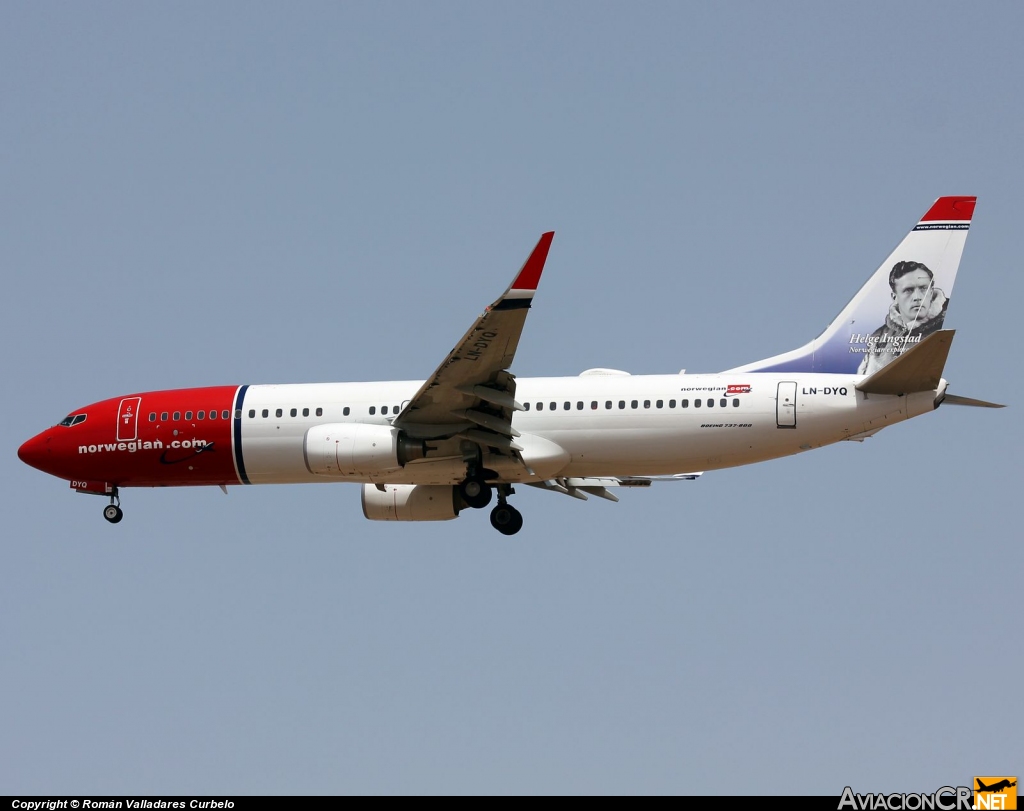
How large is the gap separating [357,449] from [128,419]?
7.15m

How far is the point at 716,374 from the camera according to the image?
38188 millimetres

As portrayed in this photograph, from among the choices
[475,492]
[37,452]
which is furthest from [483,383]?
[37,452]

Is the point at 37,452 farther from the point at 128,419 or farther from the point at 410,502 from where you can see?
the point at 410,502

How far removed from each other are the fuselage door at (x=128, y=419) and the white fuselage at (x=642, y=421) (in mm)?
3083

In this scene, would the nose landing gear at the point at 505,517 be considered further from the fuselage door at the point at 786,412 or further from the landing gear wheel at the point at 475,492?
the fuselage door at the point at 786,412

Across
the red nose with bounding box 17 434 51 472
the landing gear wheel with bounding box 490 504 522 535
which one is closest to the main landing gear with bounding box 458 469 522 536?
the landing gear wheel with bounding box 490 504 522 535

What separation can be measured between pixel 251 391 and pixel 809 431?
13.5m

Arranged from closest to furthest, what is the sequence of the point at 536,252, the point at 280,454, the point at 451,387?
1. the point at 536,252
2. the point at 451,387
3. the point at 280,454

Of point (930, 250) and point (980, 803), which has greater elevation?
point (930, 250)

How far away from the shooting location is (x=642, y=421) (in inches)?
1476

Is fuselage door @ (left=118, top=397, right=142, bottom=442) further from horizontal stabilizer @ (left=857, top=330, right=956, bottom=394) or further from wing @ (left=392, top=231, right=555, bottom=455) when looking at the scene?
horizontal stabilizer @ (left=857, top=330, right=956, bottom=394)

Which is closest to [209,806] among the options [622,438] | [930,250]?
[622,438]

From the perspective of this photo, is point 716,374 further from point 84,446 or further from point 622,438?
point 84,446

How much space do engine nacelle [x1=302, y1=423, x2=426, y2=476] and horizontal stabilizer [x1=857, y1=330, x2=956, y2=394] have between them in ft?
33.4
